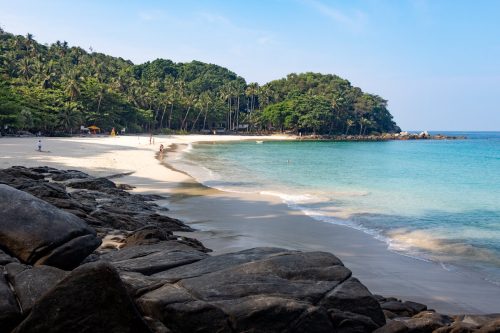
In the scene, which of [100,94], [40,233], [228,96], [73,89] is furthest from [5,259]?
[228,96]

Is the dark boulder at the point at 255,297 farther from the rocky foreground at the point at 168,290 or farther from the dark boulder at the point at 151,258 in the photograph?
the dark boulder at the point at 151,258

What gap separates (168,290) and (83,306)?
1257 mm

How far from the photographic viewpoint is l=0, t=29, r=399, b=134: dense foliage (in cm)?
7830

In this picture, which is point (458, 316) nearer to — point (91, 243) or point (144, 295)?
point (144, 295)

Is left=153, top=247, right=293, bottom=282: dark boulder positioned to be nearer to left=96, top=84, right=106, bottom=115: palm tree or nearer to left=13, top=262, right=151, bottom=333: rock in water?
left=13, top=262, right=151, bottom=333: rock in water

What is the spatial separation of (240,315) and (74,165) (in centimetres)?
2700

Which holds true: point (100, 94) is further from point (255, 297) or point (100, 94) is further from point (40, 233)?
point (255, 297)

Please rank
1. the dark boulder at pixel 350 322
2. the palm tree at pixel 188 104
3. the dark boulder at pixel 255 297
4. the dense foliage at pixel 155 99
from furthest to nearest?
the palm tree at pixel 188 104, the dense foliage at pixel 155 99, the dark boulder at pixel 350 322, the dark boulder at pixel 255 297

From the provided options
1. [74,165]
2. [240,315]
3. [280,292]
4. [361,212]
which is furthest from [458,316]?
[74,165]

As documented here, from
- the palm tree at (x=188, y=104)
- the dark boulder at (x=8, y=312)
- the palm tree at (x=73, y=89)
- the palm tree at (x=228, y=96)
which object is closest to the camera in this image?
the dark boulder at (x=8, y=312)

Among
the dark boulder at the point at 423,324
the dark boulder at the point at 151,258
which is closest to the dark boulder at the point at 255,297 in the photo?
the dark boulder at the point at 151,258

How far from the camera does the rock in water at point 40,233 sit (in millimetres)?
6117

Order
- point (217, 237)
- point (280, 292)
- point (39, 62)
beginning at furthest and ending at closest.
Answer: point (39, 62) → point (217, 237) → point (280, 292)

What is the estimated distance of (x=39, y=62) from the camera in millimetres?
102062
